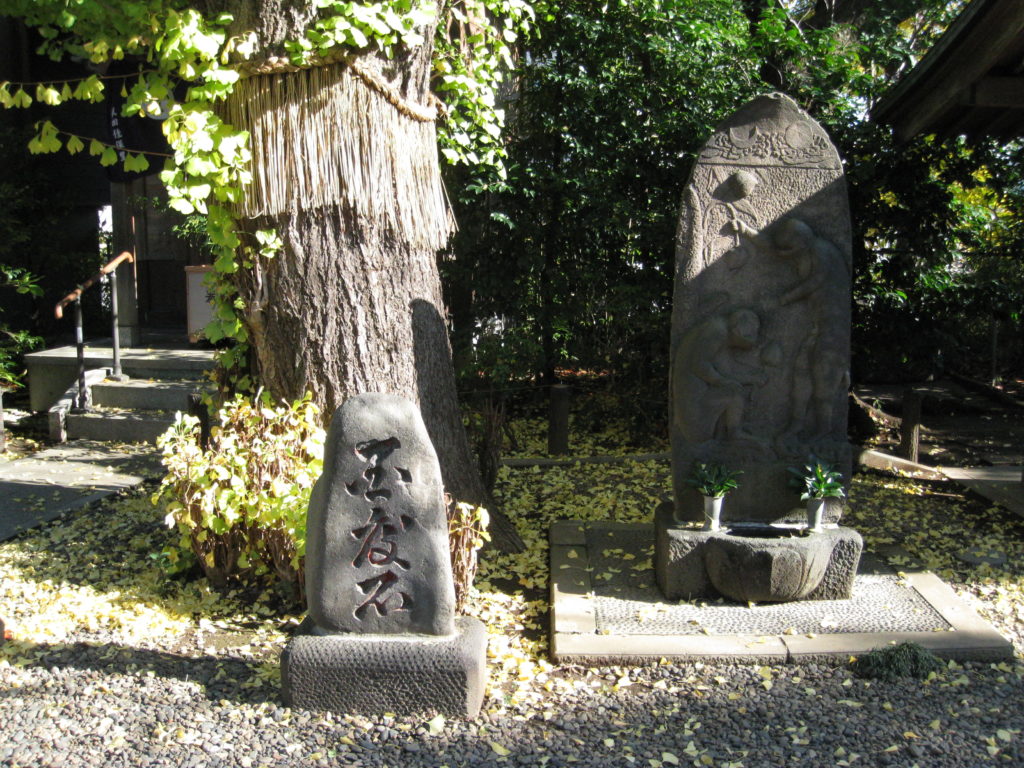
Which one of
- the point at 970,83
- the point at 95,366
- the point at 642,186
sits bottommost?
the point at 95,366

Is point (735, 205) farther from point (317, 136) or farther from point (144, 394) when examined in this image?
point (144, 394)

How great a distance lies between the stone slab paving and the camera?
12.2ft

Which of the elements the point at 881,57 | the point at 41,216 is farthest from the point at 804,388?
the point at 41,216

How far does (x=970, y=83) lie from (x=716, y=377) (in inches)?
123

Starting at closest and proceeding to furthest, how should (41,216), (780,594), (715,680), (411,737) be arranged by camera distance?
(411,737), (715,680), (780,594), (41,216)

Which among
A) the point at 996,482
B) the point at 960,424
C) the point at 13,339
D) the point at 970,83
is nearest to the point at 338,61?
the point at 970,83

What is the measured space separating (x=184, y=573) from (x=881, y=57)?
777 cm

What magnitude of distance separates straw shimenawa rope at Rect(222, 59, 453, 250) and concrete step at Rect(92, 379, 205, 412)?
13.0ft

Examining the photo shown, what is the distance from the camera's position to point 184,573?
4637mm

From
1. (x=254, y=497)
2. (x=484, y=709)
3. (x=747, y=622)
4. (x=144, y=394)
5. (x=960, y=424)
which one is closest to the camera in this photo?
(x=484, y=709)

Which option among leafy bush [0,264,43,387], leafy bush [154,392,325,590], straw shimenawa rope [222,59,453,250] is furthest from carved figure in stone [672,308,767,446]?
leafy bush [0,264,43,387]

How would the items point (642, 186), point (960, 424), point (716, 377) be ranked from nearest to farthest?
point (716, 377), point (642, 186), point (960, 424)

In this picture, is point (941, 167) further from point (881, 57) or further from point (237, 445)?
point (237, 445)

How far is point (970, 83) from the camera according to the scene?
5.80 meters
